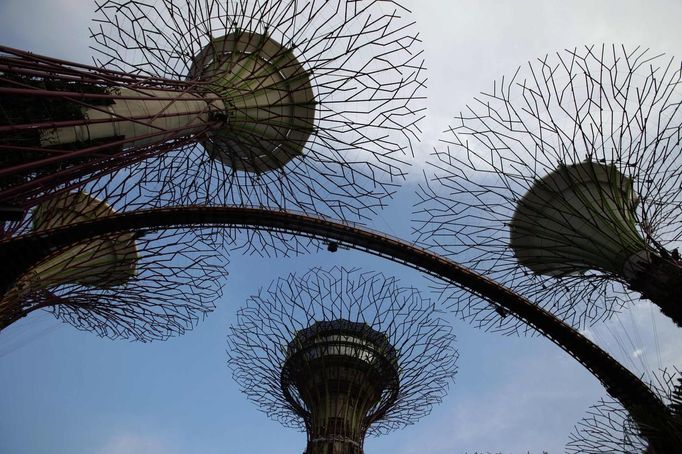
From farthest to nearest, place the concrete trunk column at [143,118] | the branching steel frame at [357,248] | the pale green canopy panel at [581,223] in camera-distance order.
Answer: the branching steel frame at [357,248], the pale green canopy panel at [581,223], the concrete trunk column at [143,118]

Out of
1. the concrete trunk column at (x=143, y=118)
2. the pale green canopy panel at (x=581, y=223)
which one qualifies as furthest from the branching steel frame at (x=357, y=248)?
the concrete trunk column at (x=143, y=118)

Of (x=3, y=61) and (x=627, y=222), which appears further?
(x=627, y=222)

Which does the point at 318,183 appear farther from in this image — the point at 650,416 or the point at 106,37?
the point at 650,416

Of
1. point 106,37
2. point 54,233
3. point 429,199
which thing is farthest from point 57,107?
point 429,199

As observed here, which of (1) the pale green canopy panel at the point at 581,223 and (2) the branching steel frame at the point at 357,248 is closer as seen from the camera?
(1) the pale green canopy panel at the point at 581,223

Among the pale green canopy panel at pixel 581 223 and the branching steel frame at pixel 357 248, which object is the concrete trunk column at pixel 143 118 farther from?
the pale green canopy panel at pixel 581 223

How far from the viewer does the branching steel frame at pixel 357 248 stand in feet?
41.2

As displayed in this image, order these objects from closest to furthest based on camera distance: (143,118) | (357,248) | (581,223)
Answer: (143,118), (581,223), (357,248)

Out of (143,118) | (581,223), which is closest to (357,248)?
(581,223)

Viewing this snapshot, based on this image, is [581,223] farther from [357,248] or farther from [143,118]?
[143,118]

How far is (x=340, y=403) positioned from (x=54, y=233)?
10.6 m

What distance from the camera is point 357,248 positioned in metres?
15.6

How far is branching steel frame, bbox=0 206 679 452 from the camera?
1255cm

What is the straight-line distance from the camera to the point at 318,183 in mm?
10695
